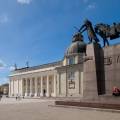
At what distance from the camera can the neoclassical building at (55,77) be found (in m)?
77.4

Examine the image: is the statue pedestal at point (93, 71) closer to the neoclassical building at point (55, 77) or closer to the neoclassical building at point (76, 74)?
the neoclassical building at point (76, 74)

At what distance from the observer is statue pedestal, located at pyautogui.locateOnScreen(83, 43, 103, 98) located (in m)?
22.4

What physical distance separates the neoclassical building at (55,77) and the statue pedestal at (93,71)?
163 feet

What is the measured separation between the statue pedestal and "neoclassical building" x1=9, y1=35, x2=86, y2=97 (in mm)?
49639

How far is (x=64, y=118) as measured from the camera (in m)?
15.2

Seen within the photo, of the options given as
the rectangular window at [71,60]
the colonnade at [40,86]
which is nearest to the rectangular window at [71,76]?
the rectangular window at [71,60]

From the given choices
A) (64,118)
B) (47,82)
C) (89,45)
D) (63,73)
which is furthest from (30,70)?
(64,118)

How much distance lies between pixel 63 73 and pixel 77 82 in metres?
6.49

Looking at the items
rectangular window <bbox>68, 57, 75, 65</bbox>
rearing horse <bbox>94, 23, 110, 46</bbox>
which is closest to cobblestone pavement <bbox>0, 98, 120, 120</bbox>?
rearing horse <bbox>94, 23, 110, 46</bbox>

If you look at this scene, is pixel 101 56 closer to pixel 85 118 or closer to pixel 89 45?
pixel 89 45

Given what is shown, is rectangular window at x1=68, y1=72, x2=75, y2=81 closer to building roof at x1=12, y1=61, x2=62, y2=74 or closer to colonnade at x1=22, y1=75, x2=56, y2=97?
building roof at x1=12, y1=61, x2=62, y2=74

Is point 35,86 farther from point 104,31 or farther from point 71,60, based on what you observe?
point 104,31

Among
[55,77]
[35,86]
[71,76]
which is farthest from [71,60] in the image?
[35,86]

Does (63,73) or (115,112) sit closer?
(115,112)
